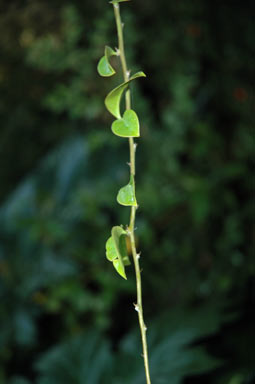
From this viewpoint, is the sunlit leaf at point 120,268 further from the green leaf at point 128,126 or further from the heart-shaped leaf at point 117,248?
the green leaf at point 128,126

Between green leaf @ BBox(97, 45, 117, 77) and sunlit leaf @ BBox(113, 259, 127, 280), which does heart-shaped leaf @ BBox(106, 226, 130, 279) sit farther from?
green leaf @ BBox(97, 45, 117, 77)

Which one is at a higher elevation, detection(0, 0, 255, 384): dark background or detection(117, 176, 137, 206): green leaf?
detection(0, 0, 255, 384): dark background

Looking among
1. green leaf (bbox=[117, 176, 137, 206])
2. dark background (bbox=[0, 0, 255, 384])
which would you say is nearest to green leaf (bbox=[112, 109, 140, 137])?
green leaf (bbox=[117, 176, 137, 206])

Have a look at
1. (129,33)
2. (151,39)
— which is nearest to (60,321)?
(129,33)

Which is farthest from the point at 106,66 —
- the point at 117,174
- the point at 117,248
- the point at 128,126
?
the point at 117,174

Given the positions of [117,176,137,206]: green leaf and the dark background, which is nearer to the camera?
[117,176,137,206]: green leaf

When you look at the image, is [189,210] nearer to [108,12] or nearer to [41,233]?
[41,233]

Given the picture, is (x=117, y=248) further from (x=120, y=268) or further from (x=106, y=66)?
(x=106, y=66)
